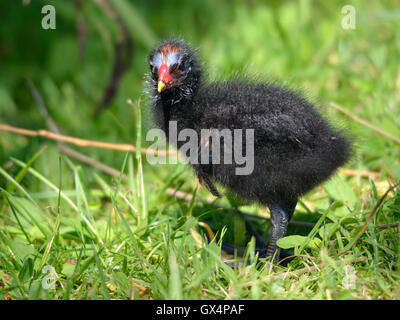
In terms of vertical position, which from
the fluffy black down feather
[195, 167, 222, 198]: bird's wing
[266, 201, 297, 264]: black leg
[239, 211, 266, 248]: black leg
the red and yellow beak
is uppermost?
the red and yellow beak

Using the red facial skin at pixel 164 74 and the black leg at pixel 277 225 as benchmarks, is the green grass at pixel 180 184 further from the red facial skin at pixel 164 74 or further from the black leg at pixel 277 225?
the red facial skin at pixel 164 74

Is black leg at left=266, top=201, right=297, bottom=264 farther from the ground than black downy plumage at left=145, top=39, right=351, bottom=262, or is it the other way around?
black downy plumage at left=145, top=39, right=351, bottom=262

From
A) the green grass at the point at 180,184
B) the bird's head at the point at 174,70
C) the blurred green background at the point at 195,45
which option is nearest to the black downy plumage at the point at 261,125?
the bird's head at the point at 174,70

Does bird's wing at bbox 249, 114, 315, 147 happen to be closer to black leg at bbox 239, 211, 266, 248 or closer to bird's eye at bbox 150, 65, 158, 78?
bird's eye at bbox 150, 65, 158, 78

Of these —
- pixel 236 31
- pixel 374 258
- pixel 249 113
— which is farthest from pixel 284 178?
pixel 236 31

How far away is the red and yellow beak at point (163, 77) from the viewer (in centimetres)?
212

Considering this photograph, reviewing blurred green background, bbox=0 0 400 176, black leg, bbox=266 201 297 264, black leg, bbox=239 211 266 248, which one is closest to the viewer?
black leg, bbox=266 201 297 264

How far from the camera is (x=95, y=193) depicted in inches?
111

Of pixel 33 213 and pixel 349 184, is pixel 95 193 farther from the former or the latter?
pixel 349 184

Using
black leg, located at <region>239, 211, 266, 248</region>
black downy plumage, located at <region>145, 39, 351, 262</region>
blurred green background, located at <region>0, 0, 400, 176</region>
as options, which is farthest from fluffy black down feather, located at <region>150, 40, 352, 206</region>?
blurred green background, located at <region>0, 0, 400, 176</region>

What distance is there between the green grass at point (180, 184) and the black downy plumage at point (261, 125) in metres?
0.19

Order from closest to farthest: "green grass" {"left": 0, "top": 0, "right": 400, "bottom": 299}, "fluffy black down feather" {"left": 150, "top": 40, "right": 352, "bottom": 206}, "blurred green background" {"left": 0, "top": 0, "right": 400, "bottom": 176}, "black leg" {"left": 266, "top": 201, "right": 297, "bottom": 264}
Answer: "green grass" {"left": 0, "top": 0, "right": 400, "bottom": 299} < "fluffy black down feather" {"left": 150, "top": 40, "right": 352, "bottom": 206} < "black leg" {"left": 266, "top": 201, "right": 297, "bottom": 264} < "blurred green background" {"left": 0, "top": 0, "right": 400, "bottom": 176}

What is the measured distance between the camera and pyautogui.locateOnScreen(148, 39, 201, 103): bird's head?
2.15m

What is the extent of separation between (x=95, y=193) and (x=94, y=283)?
1023 mm
